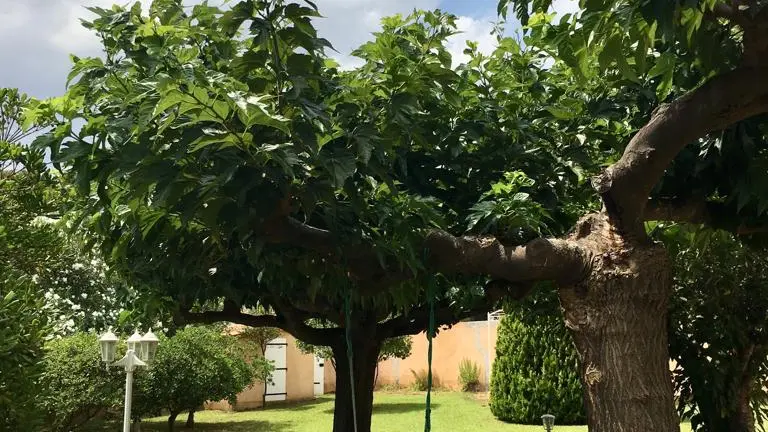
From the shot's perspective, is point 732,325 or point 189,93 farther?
point 732,325

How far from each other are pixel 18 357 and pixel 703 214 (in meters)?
4.26

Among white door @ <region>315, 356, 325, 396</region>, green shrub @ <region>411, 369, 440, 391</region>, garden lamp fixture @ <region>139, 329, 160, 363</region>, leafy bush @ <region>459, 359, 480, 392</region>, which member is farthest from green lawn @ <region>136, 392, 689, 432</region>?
garden lamp fixture @ <region>139, 329, 160, 363</region>

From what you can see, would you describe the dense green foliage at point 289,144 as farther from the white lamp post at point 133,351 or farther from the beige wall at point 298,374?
the beige wall at point 298,374

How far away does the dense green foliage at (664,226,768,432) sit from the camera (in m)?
5.87

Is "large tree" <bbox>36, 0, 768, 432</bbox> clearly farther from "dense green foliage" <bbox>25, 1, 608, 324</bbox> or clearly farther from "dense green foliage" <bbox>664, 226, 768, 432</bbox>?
"dense green foliage" <bbox>664, 226, 768, 432</bbox>

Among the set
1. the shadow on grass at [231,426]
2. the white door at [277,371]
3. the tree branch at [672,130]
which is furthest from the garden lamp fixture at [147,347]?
the white door at [277,371]

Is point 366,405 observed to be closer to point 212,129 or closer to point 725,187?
point 725,187

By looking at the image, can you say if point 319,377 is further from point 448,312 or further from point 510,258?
point 510,258

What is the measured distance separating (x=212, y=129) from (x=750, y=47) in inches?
83.2

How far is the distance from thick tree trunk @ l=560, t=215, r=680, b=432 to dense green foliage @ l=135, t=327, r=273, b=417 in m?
11.3

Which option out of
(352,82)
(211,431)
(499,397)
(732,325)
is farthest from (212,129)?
(211,431)

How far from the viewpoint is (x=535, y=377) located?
14.4 m

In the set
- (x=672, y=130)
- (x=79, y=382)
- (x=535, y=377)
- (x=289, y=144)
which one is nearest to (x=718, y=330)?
(x=672, y=130)

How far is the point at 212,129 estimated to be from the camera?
89.4 inches
